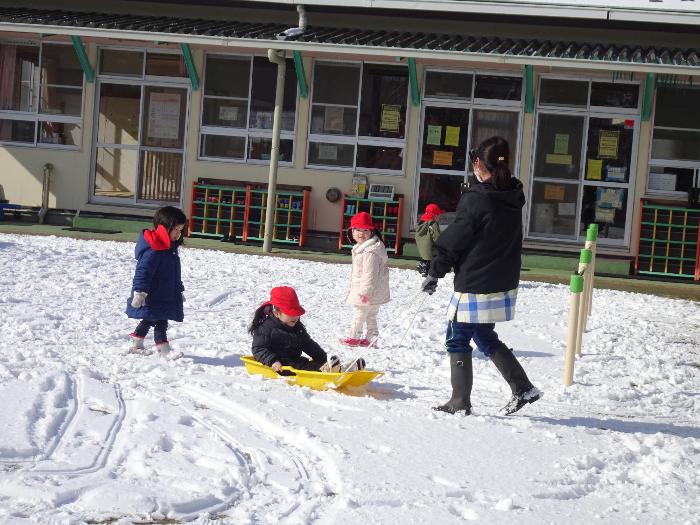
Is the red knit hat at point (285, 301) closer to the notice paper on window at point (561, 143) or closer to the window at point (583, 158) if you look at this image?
the window at point (583, 158)

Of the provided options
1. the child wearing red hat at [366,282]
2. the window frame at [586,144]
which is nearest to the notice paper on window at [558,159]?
the window frame at [586,144]

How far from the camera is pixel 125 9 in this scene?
1814 centimetres

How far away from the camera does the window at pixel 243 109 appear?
17344 mm

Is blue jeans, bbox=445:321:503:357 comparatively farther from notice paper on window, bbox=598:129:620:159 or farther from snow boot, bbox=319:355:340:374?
notice paper on window, bbox=598:129:620:159

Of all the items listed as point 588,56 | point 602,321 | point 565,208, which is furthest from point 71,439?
point 565,208

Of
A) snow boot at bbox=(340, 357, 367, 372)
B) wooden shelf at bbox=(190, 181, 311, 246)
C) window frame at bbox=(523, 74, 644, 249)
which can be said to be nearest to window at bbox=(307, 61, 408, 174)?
wooden shelf at bbox=(190, 181, 311, 246)

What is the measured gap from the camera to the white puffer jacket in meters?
9.20

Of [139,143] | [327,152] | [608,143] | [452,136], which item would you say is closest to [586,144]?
[608,143]

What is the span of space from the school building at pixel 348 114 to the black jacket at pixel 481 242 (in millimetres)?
9110

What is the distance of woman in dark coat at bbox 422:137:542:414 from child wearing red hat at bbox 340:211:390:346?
8.88ft

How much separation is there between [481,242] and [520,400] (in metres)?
1.01

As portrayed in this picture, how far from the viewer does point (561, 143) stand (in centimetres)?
1670

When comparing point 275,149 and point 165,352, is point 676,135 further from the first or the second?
point 165,352

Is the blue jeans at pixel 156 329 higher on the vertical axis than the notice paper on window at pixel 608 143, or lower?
lower
